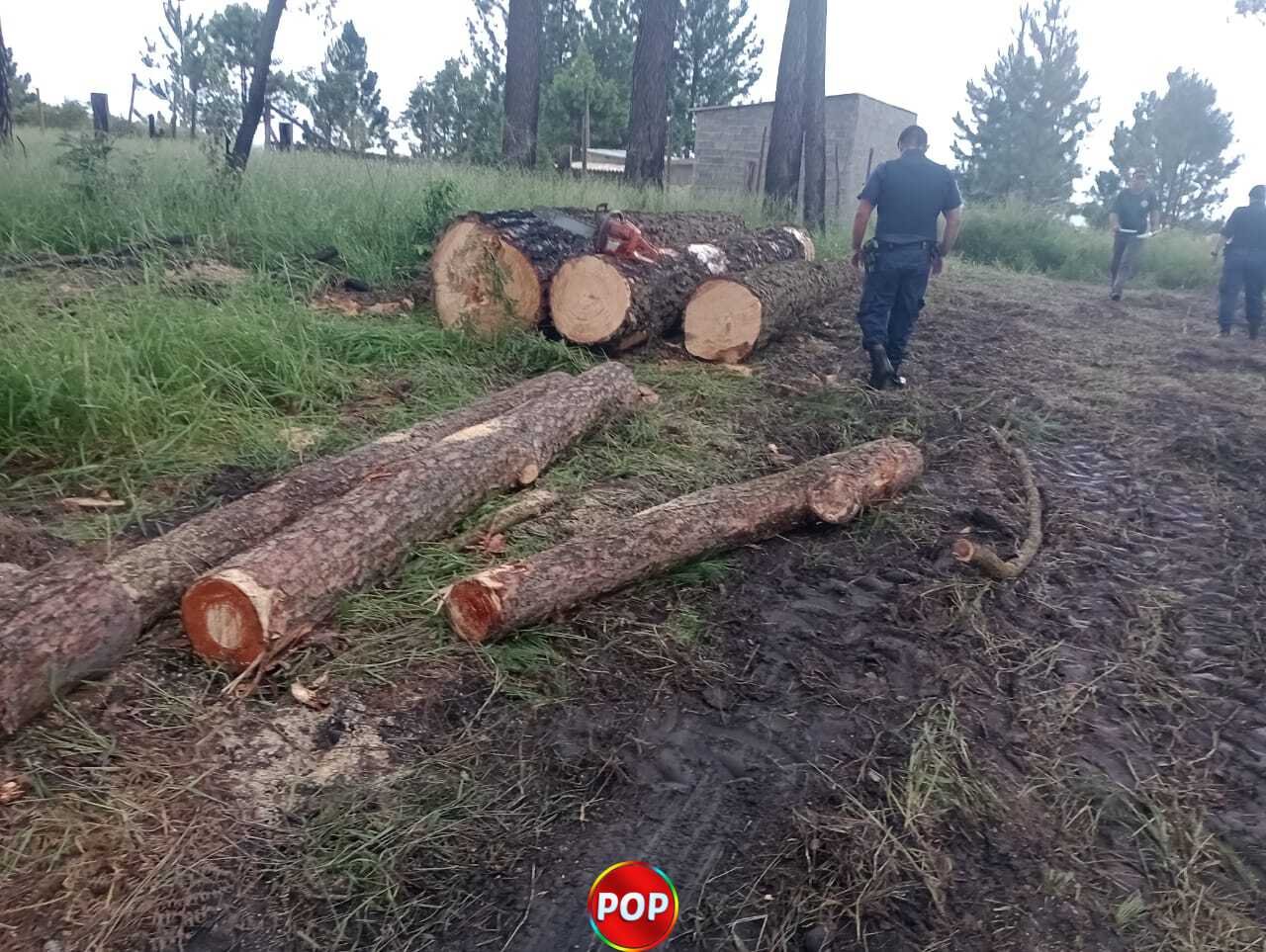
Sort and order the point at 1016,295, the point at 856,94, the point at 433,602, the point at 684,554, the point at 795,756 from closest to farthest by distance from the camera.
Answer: the point at 795,756, the point at 433,602, the point at 684,554, the point at 1016,295, the point at 856,94

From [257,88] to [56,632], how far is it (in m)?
8.84

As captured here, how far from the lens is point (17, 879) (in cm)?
203

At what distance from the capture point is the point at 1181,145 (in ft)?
122

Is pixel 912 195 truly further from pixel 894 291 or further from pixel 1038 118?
pixel 1038 118

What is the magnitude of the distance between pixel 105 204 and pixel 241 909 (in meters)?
7.34

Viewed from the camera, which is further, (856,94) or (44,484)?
(856,94)

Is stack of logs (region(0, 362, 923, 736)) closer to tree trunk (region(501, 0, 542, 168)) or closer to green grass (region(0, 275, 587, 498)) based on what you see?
green grass (region(0, 275, 587, 498))

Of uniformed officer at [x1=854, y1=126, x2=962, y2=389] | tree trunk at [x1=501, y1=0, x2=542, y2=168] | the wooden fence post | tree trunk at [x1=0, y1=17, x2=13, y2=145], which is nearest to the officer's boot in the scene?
uniformed officer at [x1=854, y1=126, x2=962, y2=389]

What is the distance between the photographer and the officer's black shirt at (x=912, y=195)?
630 centimetres

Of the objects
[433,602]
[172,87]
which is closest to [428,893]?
[433,602]

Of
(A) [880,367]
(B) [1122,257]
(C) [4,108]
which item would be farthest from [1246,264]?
(C) [4,108]

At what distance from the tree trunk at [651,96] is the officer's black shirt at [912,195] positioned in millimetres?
7359

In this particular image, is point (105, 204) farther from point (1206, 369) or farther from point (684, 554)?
point (1206, 369)

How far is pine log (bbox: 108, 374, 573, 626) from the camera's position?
2936 mm
